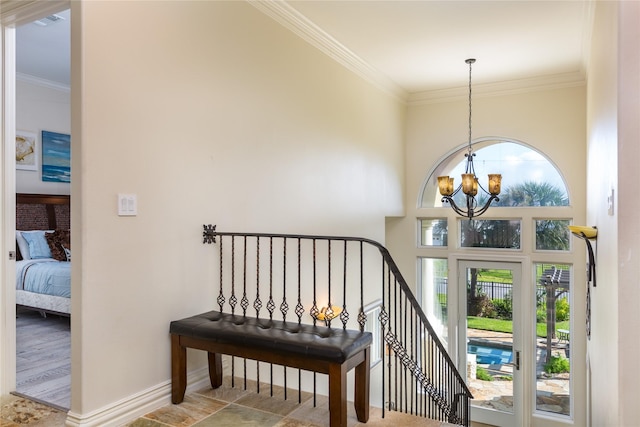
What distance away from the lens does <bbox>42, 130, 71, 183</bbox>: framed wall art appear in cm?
589

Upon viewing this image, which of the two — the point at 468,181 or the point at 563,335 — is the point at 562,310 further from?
the point at 468,181

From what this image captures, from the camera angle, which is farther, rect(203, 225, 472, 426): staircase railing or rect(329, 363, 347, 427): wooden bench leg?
rect(203, 225, 472, 426): staircase railing

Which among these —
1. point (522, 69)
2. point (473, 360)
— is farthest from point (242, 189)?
point (473, 360)

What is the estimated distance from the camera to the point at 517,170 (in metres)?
6.40

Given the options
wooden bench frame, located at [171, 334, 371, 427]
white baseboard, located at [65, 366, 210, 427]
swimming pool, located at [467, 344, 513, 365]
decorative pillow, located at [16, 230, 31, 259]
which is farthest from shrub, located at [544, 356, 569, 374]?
decorative pillow, located at [16, 230, 31, 259]

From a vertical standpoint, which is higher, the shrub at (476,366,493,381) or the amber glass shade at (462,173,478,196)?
the amber glass shade at (462,173,478,196)

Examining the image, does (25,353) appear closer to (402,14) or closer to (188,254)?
(188,254)

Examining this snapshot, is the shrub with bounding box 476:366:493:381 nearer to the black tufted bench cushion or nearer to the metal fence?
the metal fence

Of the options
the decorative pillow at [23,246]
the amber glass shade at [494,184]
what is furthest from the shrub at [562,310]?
the decorative pillow at [23,246]

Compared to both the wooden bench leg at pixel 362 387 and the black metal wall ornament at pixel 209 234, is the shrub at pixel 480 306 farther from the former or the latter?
the black metal wall ornament at pixel 209 234

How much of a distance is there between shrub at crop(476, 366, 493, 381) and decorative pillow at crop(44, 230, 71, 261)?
5805mm

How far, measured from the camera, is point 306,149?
4395 millimetres

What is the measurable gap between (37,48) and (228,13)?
263cm

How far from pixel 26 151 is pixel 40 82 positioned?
90 centimetres
